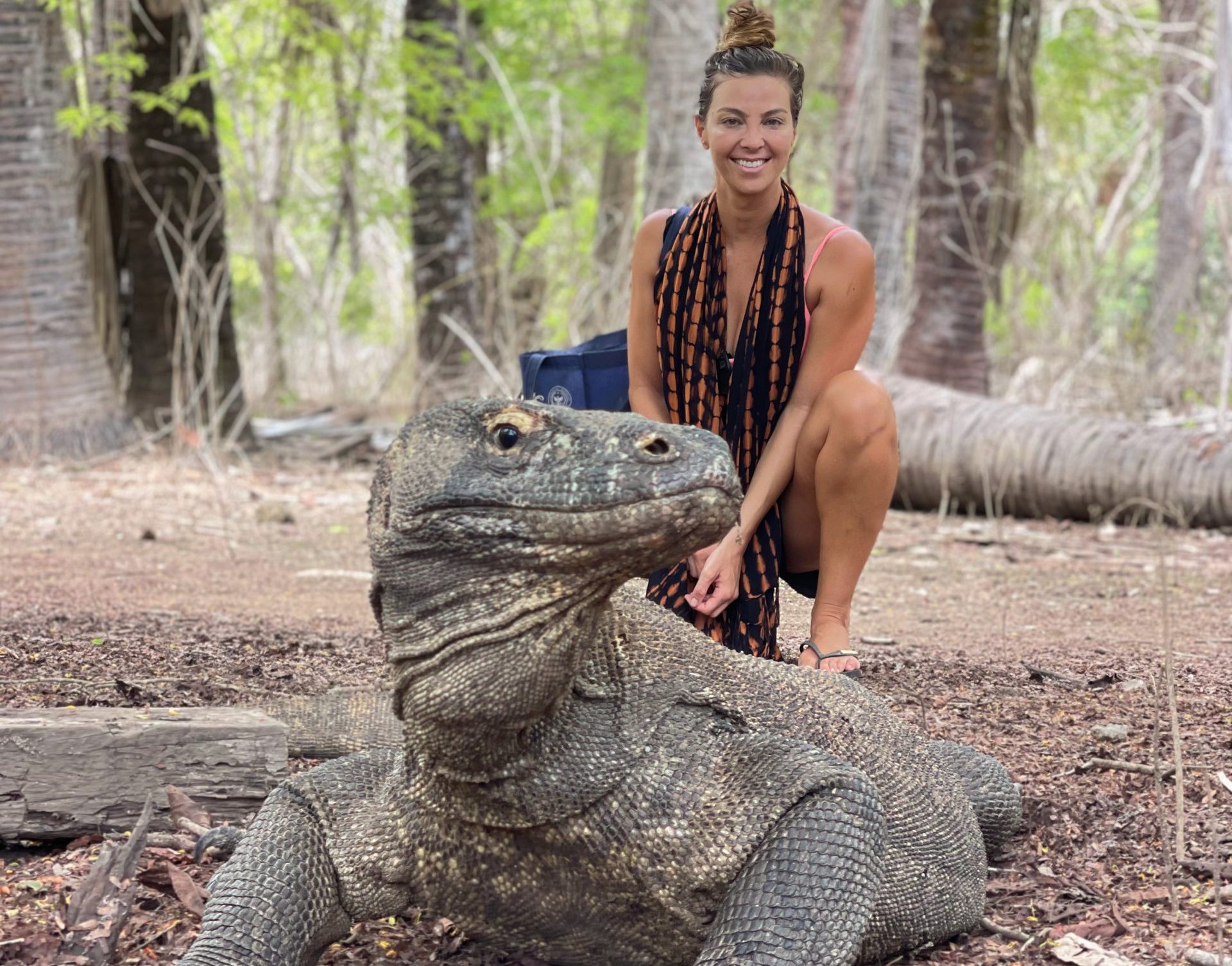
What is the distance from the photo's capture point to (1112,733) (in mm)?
3586

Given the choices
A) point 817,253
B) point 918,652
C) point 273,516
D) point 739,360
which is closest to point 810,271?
point 817,253

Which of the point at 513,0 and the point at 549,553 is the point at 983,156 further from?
the point at 549,553

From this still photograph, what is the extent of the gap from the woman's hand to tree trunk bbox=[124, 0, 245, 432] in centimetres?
674

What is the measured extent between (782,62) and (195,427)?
6.65m

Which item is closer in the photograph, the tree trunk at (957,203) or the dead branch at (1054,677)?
the dead branch at (1054,677)

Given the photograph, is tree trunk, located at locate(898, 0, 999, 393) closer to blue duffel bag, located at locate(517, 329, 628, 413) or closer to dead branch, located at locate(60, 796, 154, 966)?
blue duffel bag, located at locate(517, 329, 628, 413)

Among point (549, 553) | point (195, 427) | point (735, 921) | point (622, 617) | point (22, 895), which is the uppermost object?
point (549, 553)

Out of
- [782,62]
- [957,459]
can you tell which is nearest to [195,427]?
[957,459]

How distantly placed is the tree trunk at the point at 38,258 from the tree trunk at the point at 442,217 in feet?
10.4

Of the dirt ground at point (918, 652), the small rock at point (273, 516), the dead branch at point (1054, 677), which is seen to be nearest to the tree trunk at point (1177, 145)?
the dirt ground at point (918, 652)

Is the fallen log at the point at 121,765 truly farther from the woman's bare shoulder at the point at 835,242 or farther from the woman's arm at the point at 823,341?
the woman's bare shoulder at the point at 835,242

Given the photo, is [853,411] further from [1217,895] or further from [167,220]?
[167,220]

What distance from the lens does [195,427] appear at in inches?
366

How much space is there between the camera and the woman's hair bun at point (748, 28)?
342 centimetres
